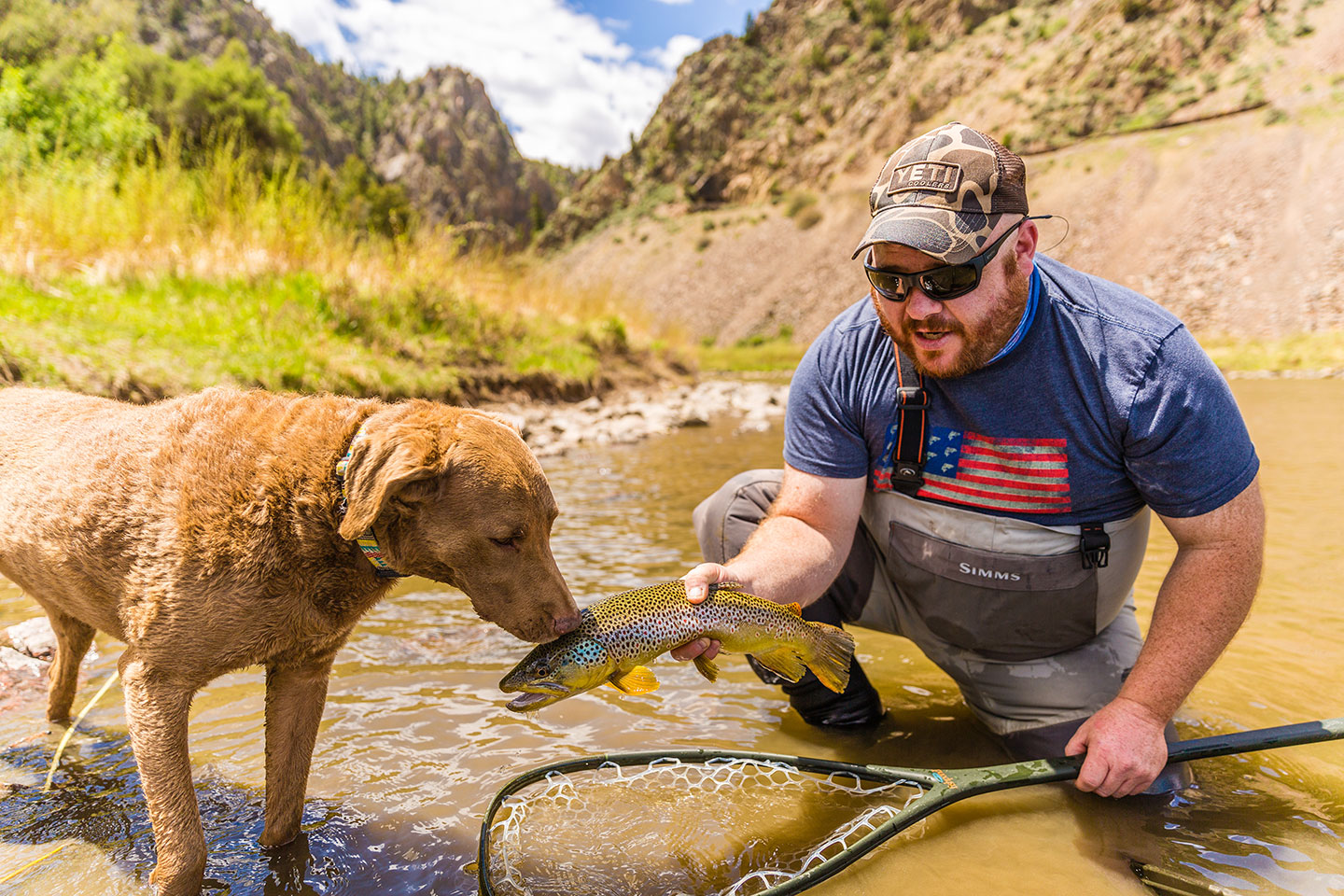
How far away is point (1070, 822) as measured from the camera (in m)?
2.88

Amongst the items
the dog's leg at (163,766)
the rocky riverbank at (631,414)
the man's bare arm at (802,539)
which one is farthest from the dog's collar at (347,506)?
the rocky riverbank at (631,414)

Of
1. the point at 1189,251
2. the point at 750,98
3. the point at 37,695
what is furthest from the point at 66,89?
the point at 750,98

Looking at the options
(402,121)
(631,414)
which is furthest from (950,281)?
(402,121)

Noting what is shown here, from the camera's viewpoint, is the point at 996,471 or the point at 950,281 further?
the point at 996,471

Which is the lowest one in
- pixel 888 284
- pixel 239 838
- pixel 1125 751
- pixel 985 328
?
pixel 239 838

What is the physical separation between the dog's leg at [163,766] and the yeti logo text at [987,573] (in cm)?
308

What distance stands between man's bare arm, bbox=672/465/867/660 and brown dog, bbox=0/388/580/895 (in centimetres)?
94

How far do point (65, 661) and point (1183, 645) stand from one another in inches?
195

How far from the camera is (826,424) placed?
3562mm

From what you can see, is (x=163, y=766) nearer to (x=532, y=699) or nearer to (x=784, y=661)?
(x=532, y=699)

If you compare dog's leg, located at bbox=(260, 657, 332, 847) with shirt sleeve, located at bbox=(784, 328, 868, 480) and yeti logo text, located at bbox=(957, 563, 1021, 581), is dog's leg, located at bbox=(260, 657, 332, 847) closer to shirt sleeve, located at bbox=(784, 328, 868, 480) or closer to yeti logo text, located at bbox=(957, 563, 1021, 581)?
shirt sleeve, located at bbox=(784, 328, 868, 480)

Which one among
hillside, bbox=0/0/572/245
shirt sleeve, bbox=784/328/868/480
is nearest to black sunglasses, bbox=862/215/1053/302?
shirt sleeve, bbox=784/328/868/480

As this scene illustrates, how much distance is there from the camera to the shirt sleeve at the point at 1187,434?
2.80 metres

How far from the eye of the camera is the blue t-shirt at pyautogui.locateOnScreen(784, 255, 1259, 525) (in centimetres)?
284
